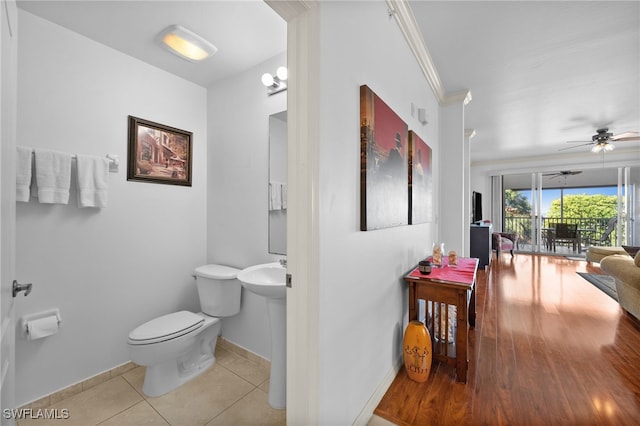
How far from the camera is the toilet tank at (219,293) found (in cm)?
215

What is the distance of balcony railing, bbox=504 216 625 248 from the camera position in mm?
6659

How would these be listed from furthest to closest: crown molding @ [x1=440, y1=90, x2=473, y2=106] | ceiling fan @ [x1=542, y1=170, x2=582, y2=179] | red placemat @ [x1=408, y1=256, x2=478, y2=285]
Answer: ceiling fan @ [x1=542, y1=170, x2=582, y2=179]
crown molding @ [x1=440, y1=90, x2=473, y2=106]
red placemat @ [x1=408, y1=256, x2=478, y2=285]

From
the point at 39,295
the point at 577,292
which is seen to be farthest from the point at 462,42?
the point at 577,292

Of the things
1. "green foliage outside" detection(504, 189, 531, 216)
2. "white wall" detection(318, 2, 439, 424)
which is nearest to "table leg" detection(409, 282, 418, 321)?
"white wall" detection(318, 2, 439, 424)

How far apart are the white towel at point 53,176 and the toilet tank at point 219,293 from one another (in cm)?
103

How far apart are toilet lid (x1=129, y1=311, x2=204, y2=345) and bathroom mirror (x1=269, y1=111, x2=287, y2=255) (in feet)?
2.50

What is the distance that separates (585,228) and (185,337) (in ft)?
31.8

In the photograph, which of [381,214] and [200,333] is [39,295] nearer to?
[200,333]

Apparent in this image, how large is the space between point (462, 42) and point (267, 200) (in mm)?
2071

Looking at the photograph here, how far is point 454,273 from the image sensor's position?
2027 mm

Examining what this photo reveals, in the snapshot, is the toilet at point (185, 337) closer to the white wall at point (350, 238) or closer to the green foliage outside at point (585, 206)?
the white wall at point (350, 238)

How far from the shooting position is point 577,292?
12.1 feet

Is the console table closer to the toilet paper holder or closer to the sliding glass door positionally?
the toilet paper holder

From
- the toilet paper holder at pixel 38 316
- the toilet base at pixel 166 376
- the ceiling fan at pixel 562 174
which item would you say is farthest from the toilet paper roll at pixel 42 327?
the ceiling fan at pixel 562 174
